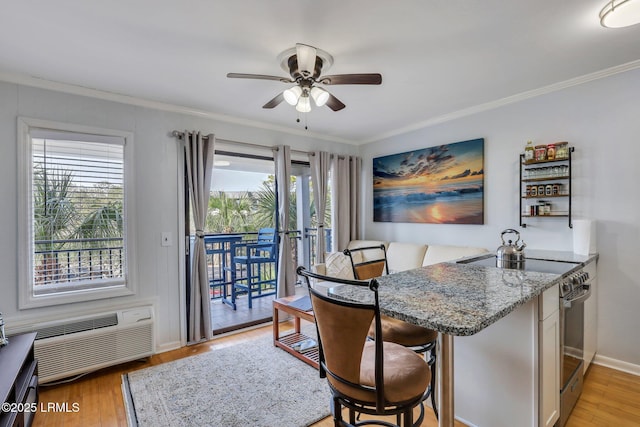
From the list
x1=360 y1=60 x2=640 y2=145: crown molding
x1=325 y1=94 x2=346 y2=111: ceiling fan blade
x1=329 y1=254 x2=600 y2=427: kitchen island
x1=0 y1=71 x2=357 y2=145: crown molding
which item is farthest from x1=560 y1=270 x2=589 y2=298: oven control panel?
x1=0 y1=71 x2=357 y2=145: crown molding

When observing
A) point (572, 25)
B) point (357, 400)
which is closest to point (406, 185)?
point (572, 25)

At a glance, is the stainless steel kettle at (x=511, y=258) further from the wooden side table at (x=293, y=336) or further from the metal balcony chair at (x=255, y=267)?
the metal balcony chair at (x=255, y=267)

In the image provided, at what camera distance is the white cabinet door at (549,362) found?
1518 mm

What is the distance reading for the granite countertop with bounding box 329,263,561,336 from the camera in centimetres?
109

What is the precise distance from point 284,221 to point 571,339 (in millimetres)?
2929

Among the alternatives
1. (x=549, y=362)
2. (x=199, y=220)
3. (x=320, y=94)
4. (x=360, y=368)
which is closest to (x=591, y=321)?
(x=549, y=362)

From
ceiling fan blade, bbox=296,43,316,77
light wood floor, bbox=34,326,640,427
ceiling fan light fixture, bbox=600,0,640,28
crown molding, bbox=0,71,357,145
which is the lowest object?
light wood floor, bbox=34,326,640,427

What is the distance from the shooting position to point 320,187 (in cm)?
433

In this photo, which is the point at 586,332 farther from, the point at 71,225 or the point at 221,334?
the point at 71,225

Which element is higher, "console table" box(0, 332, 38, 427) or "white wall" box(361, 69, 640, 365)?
"white wall" box(361, 69, 640, 365)

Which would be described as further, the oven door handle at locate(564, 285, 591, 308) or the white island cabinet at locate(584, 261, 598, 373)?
the white island cabinet at locate(584, 261, 598, 373)

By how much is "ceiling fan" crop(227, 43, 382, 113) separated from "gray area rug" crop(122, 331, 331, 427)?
2.15m

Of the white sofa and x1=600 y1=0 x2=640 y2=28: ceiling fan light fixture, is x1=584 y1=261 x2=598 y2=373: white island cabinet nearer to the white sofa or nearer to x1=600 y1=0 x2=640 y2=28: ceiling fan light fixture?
the white sofa

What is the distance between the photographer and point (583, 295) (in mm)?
2102
